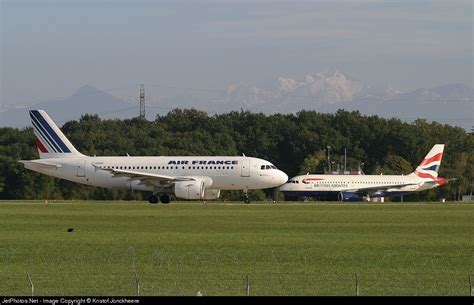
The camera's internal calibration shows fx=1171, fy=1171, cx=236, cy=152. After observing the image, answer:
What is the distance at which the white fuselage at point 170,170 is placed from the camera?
93312mm

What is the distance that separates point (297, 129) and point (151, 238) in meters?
126

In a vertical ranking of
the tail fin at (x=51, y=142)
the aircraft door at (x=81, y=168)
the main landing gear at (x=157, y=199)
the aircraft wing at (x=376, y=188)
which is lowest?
the main landing gear at (x=157, y=199)

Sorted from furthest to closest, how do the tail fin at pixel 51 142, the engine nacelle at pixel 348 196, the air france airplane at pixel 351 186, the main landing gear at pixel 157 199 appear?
the engine nacelle at pixel 348 196, the air france airplane at pixel 351 186, the tail fin at pixel 51 142, the main landing gear at pixel 157 199

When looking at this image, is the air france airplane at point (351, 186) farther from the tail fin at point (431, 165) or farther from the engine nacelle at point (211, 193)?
the engine nacelle at point (211, 193)

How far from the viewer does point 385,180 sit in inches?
4828

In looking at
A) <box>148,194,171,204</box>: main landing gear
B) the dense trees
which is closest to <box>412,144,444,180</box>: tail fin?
the dense trees

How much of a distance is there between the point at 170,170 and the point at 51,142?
34.1 ft

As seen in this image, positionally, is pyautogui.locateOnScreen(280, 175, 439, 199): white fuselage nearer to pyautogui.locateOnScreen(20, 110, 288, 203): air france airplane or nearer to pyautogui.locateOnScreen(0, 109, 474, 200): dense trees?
pyautogui.locateOnScreen(0, 109, 474, 200): dense trees

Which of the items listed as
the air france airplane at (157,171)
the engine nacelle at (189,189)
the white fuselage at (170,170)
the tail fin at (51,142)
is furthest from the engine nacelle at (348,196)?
the tail fin at (51,142)

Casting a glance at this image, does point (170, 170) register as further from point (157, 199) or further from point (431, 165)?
point (431, 165)

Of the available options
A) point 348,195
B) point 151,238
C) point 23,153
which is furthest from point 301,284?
point 23,153

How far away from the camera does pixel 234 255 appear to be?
126ft

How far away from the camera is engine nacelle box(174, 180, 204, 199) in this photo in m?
90.9
